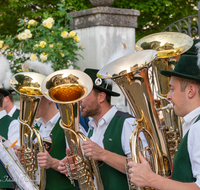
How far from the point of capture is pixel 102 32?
486cm

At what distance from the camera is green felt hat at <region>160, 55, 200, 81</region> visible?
73.0 inches

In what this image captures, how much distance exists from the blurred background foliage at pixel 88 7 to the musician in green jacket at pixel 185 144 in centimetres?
761

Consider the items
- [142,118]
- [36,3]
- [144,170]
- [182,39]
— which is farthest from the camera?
[36,3]

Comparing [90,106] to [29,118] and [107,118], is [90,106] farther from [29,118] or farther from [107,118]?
[29,118]

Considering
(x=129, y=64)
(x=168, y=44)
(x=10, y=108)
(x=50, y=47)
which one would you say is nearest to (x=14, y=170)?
(x=129, y=64)

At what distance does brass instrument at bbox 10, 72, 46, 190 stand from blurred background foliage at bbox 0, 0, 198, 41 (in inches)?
250

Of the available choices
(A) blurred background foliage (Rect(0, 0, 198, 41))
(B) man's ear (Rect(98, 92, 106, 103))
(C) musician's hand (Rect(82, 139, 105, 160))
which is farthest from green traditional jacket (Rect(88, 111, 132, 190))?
(A) blurred background foliage (Rect(0, 0, 198, 41))

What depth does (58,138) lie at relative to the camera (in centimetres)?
304

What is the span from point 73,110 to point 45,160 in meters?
0.65

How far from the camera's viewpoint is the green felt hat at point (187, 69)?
1.85 meters

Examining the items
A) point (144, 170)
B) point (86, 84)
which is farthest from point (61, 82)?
point (144, 170)

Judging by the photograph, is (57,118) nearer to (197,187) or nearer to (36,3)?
(197,187)

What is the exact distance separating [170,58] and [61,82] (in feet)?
3.25

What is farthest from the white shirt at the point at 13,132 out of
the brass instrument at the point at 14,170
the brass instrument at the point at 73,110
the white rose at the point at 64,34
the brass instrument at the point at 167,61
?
the white rose at the point at 64,34
